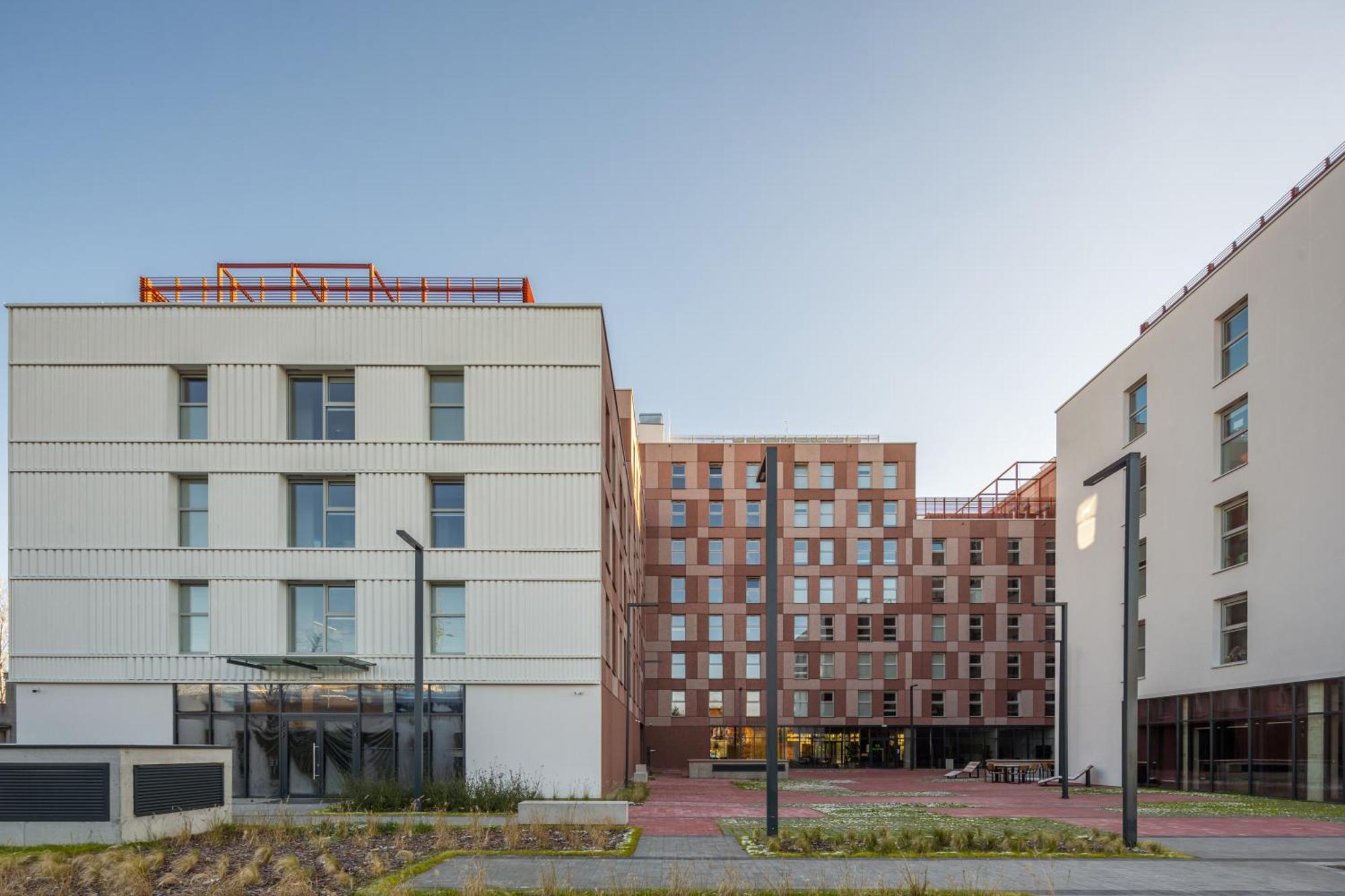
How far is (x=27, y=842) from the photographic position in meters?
16.8

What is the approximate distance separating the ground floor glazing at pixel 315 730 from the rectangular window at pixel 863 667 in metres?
45.3

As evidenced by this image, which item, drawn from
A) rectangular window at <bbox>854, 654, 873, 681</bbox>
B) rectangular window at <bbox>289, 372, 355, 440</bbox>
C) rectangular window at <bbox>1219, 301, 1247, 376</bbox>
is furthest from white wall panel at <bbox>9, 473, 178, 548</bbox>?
A: rectangular window at <bbox>854, 654, 873, 681</bbox>

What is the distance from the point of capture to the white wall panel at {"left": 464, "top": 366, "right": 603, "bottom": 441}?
27.6 meters

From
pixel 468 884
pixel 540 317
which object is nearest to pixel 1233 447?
pixel 540 317

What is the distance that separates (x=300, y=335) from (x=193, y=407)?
343cm

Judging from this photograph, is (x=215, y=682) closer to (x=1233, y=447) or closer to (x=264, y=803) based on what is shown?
(x=264, y=803)

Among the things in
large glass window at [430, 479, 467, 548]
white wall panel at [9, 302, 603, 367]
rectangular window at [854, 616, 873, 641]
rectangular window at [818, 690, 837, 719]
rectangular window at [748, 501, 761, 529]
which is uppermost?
white wall panel at [9, 302, 603, 367]

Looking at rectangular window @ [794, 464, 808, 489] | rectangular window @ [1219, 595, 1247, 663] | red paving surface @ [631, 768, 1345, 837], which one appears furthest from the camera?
rectangular window @ [794, 464, 808, 489]

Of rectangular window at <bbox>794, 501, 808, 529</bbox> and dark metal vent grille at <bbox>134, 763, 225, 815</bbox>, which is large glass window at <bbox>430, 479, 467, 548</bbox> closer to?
dark metal vent grille at <bbox>134, 763, 225, 815</bbox>

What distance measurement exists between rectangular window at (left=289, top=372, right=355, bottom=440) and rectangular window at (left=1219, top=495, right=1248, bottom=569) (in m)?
26.1

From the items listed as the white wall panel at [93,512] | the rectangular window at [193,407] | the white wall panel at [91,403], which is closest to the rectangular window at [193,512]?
the white wall panel at [93,512]

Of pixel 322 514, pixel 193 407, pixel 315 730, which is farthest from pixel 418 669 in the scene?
pixel 193 407

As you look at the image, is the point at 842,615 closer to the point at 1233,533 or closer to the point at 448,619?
the point at 1233,533

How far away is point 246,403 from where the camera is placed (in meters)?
27.6
